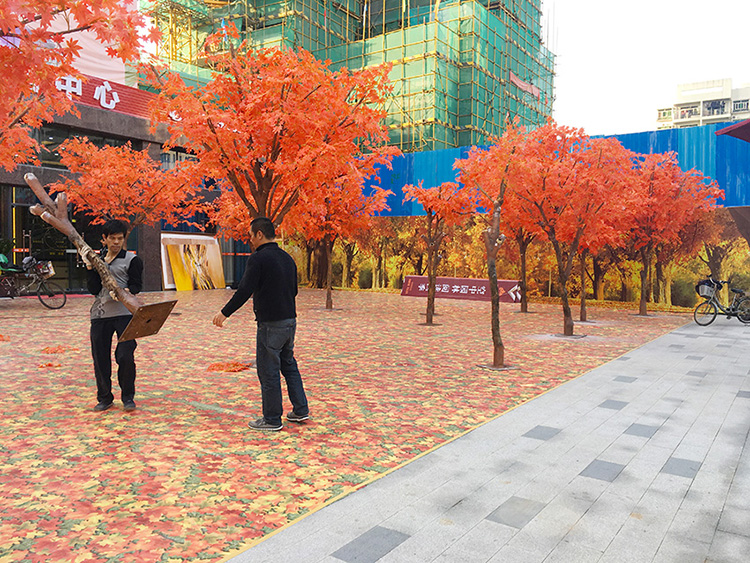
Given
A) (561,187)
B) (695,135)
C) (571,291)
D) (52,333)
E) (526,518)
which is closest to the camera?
(526,518)

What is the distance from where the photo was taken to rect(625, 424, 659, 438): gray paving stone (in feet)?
18.8

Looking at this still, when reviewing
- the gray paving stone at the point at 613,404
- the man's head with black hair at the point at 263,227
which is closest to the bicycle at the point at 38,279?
the man's head with black hair at the point at 263,227

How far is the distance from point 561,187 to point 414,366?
695 cm

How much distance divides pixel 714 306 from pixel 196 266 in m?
22.1

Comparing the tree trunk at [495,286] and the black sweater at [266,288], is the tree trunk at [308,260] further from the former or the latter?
the black sweater at [266,288]

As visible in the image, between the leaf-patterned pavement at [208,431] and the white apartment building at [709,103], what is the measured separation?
98218 mm

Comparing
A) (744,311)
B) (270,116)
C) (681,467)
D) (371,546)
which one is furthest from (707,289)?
(371,546)

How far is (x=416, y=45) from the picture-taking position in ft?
122

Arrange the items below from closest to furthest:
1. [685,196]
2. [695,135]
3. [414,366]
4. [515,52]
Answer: [414,366] < [685,196] < [695,135] < [515,52]

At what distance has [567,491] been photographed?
13.9 ft

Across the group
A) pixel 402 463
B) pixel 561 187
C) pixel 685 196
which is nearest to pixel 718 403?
pixel 402 463

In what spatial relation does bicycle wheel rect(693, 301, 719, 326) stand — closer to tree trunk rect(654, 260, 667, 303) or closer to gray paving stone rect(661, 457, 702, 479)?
tree trunk rect(654, 260, 667, 303)

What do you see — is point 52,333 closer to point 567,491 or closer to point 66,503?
point 66,503

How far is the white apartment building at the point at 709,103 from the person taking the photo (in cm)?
9256
